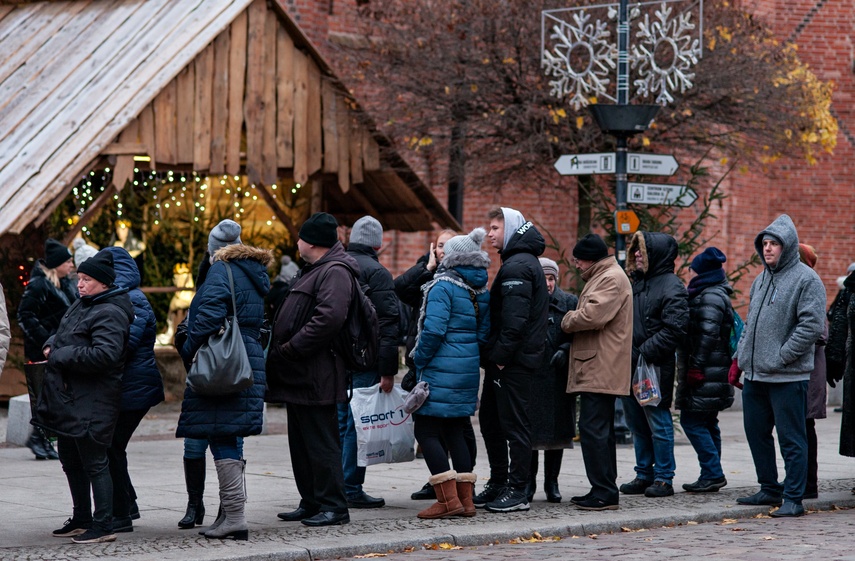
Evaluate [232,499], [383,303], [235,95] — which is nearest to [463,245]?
[383,303]

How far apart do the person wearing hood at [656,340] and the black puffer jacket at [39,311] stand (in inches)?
190

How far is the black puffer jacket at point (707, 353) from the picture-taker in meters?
9.85

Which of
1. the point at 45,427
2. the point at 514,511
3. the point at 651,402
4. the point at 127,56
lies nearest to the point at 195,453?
the point at 45,427

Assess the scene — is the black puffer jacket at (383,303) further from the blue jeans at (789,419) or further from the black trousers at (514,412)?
the blue jeans at (789,419)

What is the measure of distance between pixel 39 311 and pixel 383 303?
12.7ft

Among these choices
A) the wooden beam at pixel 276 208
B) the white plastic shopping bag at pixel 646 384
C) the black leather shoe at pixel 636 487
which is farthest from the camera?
the wooden beam at pixel 276 208

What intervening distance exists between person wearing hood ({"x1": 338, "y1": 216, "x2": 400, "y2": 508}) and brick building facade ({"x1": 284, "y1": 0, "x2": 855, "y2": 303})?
1158 centimetres

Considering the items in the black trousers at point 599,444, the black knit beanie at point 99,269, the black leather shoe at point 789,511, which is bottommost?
the black leather shoe at point 789,511

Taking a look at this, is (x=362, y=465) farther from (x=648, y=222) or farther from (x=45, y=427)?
(x=648, y=222)

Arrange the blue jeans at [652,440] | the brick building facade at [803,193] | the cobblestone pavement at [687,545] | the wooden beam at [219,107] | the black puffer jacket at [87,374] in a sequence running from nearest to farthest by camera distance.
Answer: the black puffer jacket at [87,374]
the cobblestone pavement at [687,545]
the blue jeans at [652,440]
the wooden beam at [219,107]
the brick building facade at [803,193]

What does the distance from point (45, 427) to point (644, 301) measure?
4304 mm

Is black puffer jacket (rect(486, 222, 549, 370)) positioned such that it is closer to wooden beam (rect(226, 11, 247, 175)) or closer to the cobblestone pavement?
the cobblestone pavement

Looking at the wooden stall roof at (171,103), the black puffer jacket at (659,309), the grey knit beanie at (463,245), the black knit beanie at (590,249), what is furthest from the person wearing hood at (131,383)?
the wooden stall roof at (171,103)

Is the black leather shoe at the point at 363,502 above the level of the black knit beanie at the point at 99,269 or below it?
below
